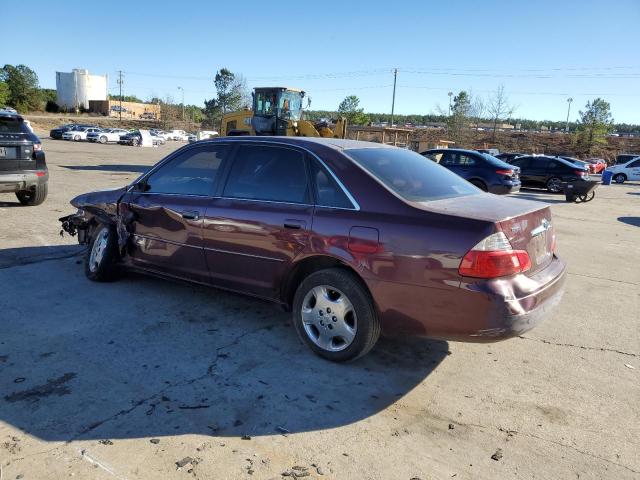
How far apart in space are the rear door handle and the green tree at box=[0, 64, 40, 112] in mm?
91259

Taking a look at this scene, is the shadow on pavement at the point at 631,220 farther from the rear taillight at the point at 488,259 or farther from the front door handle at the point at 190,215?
the front door handle at the point at 190,215

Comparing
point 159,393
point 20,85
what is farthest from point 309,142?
point 20,85

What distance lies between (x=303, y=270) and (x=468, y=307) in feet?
4.32

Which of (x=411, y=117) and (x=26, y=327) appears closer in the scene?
(x=26, y=327)

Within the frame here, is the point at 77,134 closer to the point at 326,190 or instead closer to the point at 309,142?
the point at 309,142

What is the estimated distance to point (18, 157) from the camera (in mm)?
8953

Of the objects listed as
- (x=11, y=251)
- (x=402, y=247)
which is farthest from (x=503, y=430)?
(x=11, y=251)

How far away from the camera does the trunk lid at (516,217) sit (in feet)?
10.9

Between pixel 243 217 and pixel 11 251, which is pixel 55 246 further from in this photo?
pixel 243 217

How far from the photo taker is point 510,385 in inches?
143

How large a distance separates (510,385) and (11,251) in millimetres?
6085

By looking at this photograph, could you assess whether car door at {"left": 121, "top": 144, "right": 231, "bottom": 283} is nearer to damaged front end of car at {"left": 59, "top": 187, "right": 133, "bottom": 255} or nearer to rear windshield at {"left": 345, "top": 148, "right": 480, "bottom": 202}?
damaged front end of car at {"left": 59, "top": 187, "right": 133, "bottom": 255}

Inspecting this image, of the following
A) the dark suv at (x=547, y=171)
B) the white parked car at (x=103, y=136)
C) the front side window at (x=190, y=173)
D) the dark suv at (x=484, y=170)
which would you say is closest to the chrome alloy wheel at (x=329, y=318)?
the front side window at (x=190, y=173)

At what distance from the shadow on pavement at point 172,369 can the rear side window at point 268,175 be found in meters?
1.16
